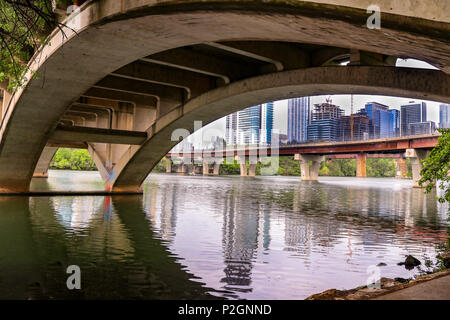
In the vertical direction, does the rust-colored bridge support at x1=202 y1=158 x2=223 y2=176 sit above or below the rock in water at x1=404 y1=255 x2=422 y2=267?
above

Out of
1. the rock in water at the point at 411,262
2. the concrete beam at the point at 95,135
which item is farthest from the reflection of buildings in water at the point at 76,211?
the rock in water at the point at 411,262

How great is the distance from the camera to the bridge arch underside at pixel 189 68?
209 inches

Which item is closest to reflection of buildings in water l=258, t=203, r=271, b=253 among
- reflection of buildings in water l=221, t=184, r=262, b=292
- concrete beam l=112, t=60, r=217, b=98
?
reflection of buildings in water l=221, t=184, r=262, b=292

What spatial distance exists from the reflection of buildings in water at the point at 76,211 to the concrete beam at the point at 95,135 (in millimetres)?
3565

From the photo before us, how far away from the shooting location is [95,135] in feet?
67.6

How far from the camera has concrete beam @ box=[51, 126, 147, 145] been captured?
20.0m

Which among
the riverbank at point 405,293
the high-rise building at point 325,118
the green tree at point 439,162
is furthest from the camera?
the high-rise building at point 325,118

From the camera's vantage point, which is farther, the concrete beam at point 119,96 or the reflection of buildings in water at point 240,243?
the concrete beam at point 119,96

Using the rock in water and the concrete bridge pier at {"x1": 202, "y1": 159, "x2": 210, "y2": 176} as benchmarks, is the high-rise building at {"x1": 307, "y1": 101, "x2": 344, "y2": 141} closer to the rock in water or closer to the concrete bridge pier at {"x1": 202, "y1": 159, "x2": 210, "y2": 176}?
the concrete bridge pier at {"x1": 202, "y1": 159, "x2": 210, "y2": 176}

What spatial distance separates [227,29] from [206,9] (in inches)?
49.3

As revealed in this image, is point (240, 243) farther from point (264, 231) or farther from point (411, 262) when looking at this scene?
point (411, 262)

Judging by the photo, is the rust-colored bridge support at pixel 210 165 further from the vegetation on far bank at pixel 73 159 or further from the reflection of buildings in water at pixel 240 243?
the reflection of buildings in water at pixel 240 243

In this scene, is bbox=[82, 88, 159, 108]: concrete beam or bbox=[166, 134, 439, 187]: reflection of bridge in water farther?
bbox=[166, 134, 439, 187]: reflection of bridge in water

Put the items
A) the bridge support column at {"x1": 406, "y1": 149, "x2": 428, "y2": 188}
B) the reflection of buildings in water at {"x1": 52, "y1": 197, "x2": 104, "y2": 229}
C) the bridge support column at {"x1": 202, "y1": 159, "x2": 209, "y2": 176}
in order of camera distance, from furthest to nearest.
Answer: the bridge support column at {"x1": 202, "y1": 159, "x2": 209, "y2": 176}, the bridge support column at {"x1": 406, "y1": 149, "x2": 428, "y2": 188}, the reflection of buildings in water at {"x1": 52, "y1": 197, "x2": 104, "y2": 229}
